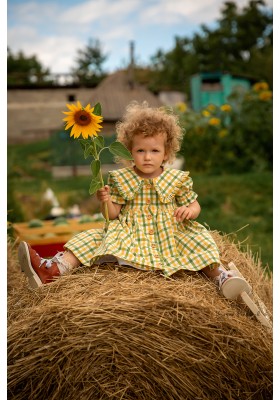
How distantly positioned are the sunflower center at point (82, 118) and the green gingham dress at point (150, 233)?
47cm

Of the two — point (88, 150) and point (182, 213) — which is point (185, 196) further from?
point (88, 150)

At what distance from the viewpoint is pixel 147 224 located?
286 cm

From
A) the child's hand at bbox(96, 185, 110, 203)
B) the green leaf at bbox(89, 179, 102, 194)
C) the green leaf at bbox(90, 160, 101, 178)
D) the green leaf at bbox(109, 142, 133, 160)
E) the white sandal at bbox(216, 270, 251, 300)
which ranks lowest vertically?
the white sandal at bbox(216, 270, 251, 300)

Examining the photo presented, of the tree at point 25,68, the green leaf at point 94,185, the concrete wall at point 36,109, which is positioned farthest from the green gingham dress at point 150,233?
the tree at point 25,68

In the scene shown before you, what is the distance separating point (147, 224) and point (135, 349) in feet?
2.34

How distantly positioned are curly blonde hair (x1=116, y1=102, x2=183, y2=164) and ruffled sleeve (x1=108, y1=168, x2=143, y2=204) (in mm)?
126

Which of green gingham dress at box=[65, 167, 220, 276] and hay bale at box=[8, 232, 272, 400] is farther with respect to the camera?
green gingham dress at box=[65, 167, 220, 276]

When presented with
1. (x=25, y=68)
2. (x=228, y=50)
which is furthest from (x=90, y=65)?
(x=228, y=50)

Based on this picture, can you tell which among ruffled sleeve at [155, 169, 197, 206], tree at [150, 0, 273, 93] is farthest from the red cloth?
tree at [150, 0, 273, 93]

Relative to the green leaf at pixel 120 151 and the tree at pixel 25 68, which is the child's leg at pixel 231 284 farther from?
the tree at pixel 25 68

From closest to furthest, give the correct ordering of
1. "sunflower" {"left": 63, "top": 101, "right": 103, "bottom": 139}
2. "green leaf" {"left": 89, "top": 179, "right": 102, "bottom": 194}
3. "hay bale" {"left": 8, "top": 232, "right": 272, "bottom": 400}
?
"hay bale" {"left": 8, "top": 232, "right": 272, "bottom": 400} → "sunflower" {"left": 63, "top": 101, "right": 103, "bottom": 139} → "green leaf" {"left": 89, "top": 179, "right": 102, "bottom": 194}

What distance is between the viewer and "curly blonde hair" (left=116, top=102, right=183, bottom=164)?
2.89 meters

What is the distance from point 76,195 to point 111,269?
5638 millimetres

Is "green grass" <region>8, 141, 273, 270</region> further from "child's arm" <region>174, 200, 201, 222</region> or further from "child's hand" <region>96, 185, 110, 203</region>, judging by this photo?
"child's hand" <region>96, 185, 110, 203</region>
